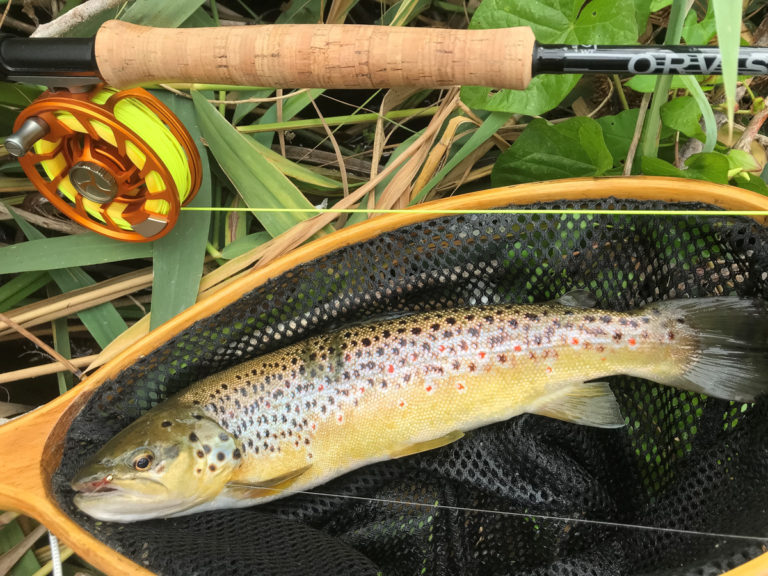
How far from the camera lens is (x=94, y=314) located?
1982mm

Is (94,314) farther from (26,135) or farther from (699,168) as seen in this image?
(699,168)

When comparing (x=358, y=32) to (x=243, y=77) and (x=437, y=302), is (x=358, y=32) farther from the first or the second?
(x=437, y=302)

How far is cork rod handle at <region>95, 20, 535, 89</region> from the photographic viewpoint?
1.34 meters

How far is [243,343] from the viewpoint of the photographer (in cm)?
167

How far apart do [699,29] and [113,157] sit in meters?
1.46

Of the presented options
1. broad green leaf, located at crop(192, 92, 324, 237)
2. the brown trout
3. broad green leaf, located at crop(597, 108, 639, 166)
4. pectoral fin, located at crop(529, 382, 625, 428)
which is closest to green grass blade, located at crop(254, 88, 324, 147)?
broad green leaf, located at crop(192, 92, 324, 237)

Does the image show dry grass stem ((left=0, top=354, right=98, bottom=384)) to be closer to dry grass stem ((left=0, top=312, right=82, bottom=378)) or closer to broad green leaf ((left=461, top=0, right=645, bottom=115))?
dry grass stem ((left=0, top=312, right=82, bottom=378))

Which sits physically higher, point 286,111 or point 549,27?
point 549,27

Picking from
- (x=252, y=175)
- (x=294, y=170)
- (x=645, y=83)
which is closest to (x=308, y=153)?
(x=294, y=170)

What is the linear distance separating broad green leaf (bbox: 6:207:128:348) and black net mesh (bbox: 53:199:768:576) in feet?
1.35

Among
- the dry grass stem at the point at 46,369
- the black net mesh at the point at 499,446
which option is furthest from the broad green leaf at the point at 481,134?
the dry grass stem at the point at 46,369

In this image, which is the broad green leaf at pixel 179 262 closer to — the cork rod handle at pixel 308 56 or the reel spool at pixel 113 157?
the reel spool at pixel 113 157

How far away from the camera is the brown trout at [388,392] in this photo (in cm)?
148

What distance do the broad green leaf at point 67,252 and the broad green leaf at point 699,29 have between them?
1.52 metres
